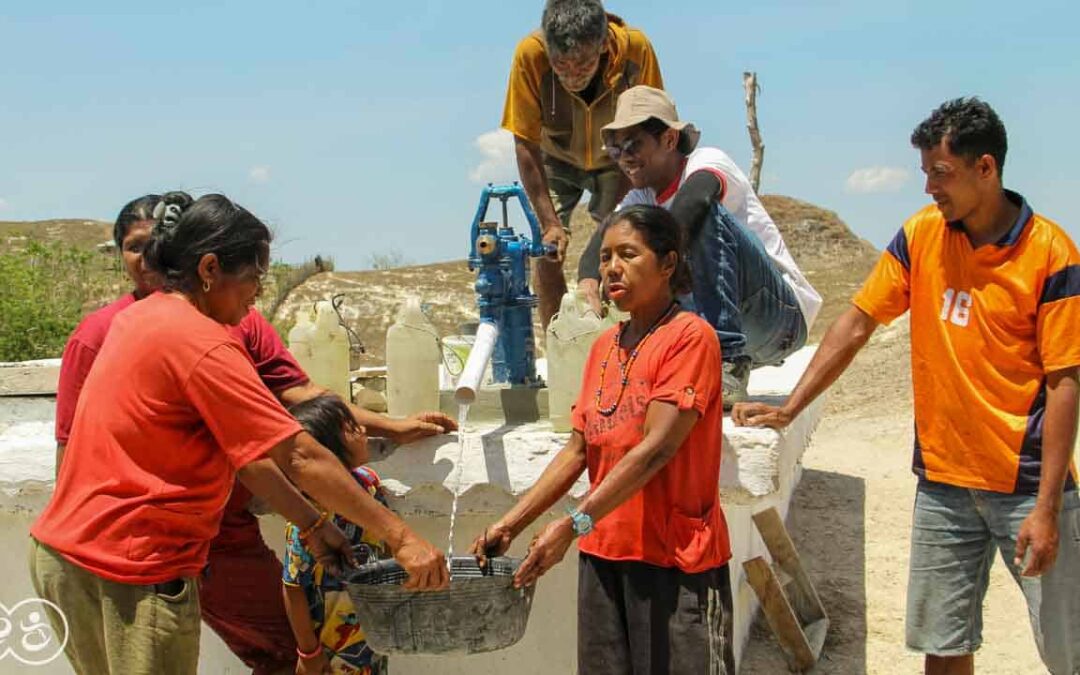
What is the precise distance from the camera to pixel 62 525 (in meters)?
2.50

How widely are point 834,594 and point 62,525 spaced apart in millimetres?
4289

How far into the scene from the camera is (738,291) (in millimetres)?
3799

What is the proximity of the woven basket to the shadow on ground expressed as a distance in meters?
2.40

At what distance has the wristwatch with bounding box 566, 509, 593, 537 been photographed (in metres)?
2.64

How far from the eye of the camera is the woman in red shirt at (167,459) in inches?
96.1

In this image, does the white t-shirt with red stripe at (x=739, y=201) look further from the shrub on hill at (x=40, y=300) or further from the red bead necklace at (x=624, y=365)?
the shrub on hill at (x=40, y=300)

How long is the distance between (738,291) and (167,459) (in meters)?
2.09

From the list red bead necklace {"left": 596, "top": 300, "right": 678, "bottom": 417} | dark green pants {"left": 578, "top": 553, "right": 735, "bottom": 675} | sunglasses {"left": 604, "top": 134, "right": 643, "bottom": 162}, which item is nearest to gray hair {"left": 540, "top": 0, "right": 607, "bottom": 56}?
sunglasses {"left": 604, "top": 134, "right": 643, "bottom": 162}

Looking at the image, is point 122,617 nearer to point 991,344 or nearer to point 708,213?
point 708,213

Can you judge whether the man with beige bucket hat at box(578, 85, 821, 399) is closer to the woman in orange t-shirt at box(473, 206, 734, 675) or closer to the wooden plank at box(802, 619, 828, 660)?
the woman in orange t-shirt at box(473, 206, 734, 675)

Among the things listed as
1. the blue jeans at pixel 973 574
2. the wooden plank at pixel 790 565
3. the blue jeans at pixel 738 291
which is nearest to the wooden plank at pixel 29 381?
the blue jeans at pixel 738 291

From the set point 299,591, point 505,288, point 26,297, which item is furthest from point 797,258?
point 299,591

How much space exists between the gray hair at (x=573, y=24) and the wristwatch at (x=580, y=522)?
2.48 metres

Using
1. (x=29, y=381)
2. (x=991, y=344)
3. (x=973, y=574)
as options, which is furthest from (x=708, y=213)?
(x=29, y=381)
